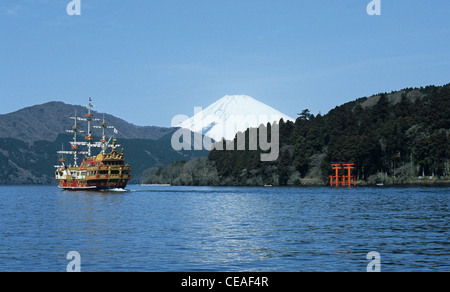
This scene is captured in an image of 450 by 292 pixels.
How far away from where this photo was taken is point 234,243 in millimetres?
43812

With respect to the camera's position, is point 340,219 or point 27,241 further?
point 340,219

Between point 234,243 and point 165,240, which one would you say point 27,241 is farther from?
point 234,243

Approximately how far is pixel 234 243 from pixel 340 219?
24.7 meters

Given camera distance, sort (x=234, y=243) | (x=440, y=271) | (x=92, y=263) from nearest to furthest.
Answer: (x=440, y=271)
(x=92, y=263)
(x=234, y=243)

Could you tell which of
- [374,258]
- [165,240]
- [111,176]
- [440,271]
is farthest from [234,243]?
[111,176]

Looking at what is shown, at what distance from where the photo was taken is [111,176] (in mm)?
182875

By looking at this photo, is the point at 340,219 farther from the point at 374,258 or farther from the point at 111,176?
the point at 111,176

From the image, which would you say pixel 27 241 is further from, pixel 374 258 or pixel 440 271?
pixel 440 271

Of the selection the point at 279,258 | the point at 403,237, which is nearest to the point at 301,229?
the point at 403,237

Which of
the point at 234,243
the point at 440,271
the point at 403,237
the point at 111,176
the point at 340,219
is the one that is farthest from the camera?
the point at 111,176
